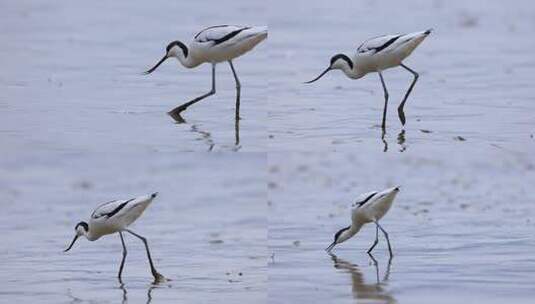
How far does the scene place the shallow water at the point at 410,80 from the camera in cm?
721

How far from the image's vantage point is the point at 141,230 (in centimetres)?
840

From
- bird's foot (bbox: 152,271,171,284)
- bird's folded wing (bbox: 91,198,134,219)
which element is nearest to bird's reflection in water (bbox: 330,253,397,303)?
bird's foot (bbox: 152,271,171,284)

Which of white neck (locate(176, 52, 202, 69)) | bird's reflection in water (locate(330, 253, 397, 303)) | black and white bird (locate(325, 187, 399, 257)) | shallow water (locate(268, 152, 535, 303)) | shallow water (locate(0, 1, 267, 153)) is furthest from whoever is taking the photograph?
black and white bird (locate(325, 187, 399, 257))

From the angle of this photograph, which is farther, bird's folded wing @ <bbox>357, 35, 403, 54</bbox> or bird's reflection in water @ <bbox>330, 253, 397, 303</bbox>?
bird's folded wing @ <bbox>357, 35, 403, 54</bbox>

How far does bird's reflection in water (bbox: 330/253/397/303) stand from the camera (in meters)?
6.26

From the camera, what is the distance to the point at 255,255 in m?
7.48

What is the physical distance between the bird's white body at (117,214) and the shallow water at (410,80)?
0.84 m

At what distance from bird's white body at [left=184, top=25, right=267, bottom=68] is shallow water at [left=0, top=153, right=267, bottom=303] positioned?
117 centimetres

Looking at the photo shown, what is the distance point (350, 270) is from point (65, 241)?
6.52 ft

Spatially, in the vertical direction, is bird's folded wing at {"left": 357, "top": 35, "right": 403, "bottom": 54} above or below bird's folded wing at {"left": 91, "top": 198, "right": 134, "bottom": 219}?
above

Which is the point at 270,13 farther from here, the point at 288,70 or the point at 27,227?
the point at 27,227

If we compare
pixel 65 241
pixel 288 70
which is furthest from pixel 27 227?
pixel 288 70

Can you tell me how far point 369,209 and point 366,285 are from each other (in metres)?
1.25

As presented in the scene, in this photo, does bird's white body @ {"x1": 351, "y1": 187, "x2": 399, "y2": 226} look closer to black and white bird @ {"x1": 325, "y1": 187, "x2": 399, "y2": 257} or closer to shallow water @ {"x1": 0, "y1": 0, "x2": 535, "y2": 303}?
black and white bird @ {"x1": 325, "y1": 187, "x2": 399, "y2": 257}
